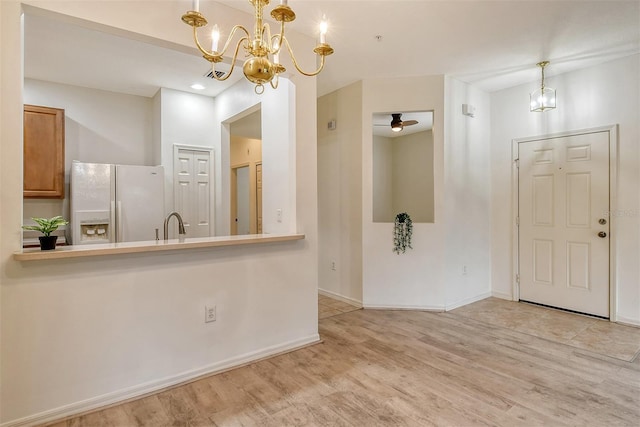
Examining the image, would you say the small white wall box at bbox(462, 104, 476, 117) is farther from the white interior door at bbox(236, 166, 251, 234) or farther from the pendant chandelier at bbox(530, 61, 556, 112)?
the white interior door at bbox(236, 166, 251, 234)

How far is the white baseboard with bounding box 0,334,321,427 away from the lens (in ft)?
6.16

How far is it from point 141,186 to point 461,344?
381cm

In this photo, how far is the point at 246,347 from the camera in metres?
2.60

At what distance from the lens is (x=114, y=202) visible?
12.6ft

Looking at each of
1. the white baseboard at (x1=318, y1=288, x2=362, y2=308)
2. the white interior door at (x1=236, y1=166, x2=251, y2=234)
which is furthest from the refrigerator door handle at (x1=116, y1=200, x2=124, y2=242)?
the white interior door at (x1=236, y1=166, x2=251, y2=234)

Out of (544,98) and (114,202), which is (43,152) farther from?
(544,98)

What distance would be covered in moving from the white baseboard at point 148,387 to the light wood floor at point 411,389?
5 cm

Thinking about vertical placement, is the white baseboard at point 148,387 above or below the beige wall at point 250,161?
below

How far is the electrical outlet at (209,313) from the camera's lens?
7.91 ft

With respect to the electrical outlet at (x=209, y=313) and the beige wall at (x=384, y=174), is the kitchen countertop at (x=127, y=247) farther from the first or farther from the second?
the beige wall at (x=384, y=174)

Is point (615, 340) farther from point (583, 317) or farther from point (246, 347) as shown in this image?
point (246, 347)

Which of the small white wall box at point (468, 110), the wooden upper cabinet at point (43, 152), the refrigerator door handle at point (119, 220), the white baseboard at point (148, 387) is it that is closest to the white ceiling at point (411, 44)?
the small white wall box at point (468, 110)

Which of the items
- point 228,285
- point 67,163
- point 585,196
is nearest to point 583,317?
point 585,196

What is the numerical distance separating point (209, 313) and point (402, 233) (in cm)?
239
